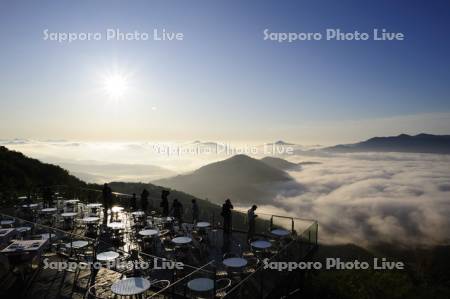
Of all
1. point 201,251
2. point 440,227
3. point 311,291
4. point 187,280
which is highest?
point 187,280

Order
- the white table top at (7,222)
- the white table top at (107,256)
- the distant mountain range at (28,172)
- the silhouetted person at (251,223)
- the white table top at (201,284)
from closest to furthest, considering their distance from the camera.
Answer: the white table top at (201,284) < the white table top at (107,256) < the white table top at (7,222) < the silhouetted person at (251,223) < the distant mountain range at (28,172)

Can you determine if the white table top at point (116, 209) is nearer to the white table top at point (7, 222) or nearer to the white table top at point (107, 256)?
Answer: the white table top at point (7, 222)

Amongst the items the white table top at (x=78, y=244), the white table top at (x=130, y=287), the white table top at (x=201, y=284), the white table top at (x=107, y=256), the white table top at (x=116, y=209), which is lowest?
the white table top at (x=116, y=209)

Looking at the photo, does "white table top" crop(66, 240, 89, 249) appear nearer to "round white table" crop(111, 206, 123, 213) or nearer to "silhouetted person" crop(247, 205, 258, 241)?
"silhouetted person" crop(247, 205, 258, 241)

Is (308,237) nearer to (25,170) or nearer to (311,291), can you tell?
(311,291)

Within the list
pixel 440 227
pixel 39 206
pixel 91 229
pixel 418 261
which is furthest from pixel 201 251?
pixel 440 227

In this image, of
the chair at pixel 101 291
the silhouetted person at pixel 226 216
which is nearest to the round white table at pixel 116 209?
the silhouetted person at pixel 226 216

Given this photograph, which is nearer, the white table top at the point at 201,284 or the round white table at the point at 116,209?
the white table top at the point at 201,284

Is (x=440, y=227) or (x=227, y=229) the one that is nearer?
(x=227, y=229)
